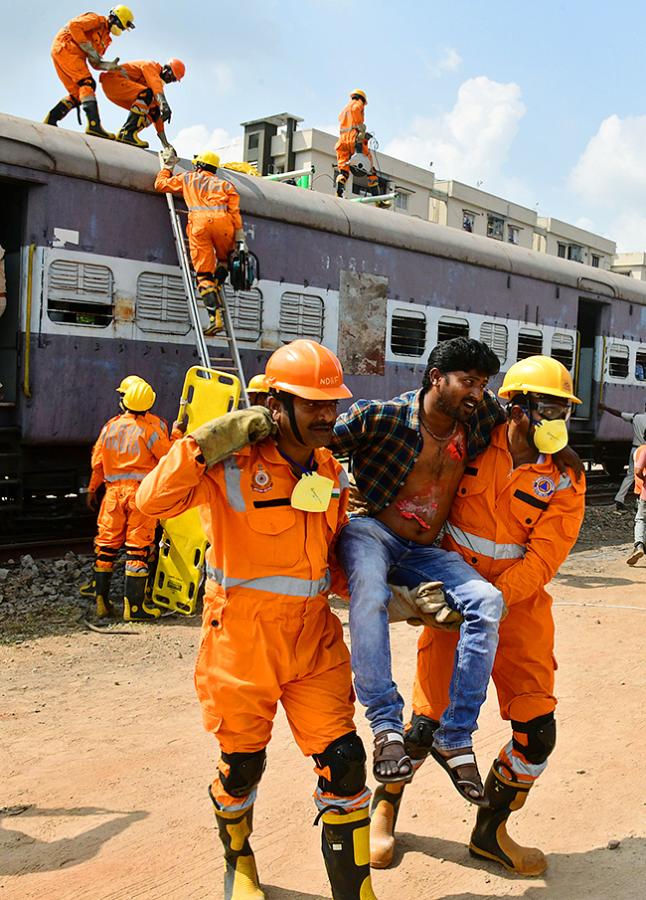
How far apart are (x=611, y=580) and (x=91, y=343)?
6.02 m

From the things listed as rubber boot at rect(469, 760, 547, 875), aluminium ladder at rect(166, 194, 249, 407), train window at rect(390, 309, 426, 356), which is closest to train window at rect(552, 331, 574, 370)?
train window at rect(390, 309, 426, 356)

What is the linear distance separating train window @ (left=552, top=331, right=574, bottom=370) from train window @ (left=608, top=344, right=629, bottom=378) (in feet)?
4.80

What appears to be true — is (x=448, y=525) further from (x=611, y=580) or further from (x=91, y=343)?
(x=611, y=580)

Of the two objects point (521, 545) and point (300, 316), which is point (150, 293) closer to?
point (300, 316)

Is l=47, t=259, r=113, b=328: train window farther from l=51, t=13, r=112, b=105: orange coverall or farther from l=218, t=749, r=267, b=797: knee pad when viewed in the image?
l=218, t=749, r=267, b=797: knee pad

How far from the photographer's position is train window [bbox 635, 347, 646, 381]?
16.3 m

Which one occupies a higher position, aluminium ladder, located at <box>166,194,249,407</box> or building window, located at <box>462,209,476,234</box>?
building window, located at <box>462,209,476,234</box>

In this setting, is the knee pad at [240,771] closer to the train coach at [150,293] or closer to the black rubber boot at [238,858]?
the black rubber boot at [238,858]

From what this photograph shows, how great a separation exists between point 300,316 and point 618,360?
26.9 ft

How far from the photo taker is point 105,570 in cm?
705

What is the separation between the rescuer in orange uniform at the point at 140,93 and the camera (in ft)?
33.1

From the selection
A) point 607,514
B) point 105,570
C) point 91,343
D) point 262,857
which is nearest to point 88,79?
point 91,343

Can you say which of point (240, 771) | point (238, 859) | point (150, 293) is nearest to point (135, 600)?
point (150, 293)

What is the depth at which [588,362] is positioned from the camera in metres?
15.6
